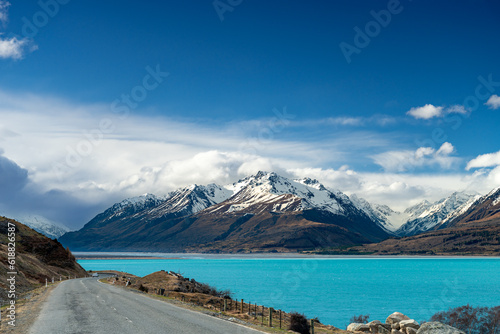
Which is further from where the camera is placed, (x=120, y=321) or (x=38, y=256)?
(x=38, y=256)

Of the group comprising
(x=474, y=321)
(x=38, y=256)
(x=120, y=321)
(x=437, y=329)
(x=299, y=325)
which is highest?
(x=38, y=256)

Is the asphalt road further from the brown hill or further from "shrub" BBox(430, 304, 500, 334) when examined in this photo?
the brown hill

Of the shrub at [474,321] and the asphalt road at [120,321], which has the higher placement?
the asphalt road at [120,321]

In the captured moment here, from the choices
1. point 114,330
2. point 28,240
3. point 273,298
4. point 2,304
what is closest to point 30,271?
point 28,240

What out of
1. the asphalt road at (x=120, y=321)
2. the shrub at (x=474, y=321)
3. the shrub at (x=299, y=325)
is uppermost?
the asphalt road at (x=120, y=321)

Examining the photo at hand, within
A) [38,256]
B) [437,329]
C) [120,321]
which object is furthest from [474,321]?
[38,256]

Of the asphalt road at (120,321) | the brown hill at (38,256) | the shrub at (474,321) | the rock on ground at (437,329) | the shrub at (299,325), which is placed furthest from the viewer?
the brown hill at (38,256)

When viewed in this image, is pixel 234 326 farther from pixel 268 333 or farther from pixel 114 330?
pixel 114 330

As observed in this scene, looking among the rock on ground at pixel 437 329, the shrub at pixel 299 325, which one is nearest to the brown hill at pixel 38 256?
the shrub at pixel 299 325

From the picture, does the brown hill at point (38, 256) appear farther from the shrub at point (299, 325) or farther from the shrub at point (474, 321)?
the shrub at point (474, 321)

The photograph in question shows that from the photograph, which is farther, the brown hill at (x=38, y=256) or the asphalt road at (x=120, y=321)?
the brown hill at (x=38, y=256)

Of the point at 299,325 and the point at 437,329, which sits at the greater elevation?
the point at 437,329

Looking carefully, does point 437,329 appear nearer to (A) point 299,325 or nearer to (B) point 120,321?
(A) point 299,325

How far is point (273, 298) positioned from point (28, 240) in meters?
71.1
